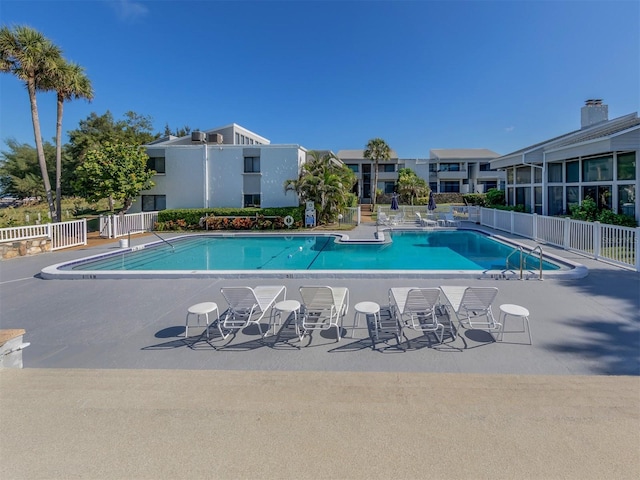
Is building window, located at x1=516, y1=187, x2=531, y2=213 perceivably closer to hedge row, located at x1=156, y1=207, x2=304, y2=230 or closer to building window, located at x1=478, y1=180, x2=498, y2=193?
hedge row, located at x1=156, y1=207, x2=304, y2=230

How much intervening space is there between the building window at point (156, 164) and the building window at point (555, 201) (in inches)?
930

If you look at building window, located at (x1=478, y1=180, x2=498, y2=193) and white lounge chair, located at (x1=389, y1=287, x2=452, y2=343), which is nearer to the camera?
white lounge chair, located at (x1=389, y1=287, x2=452, y2=343)

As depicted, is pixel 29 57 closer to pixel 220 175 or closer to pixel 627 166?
pixel 220 175

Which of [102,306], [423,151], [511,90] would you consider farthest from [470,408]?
[423,151]

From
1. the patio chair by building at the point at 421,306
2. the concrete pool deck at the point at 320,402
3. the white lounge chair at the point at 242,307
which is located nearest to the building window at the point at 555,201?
the concrete pool deck at the point at 320,402

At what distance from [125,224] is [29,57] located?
377 inches

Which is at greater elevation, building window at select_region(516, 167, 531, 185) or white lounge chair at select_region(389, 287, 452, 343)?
building window at select_region(516, 167, 531, 185)

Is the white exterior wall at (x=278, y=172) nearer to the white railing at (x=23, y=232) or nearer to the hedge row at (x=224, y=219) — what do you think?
the hedge row at (x=224, y=219)

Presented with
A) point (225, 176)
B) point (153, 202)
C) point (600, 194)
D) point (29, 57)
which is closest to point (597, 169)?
point (600, 194)

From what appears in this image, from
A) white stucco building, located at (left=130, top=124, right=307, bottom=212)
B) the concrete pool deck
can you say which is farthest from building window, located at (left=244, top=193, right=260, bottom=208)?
the concrete pool deck

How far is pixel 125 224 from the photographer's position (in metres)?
20.5

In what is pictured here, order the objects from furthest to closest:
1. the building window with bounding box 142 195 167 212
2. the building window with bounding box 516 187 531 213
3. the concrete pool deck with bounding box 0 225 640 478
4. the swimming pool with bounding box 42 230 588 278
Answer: the building window with bounding box 142 195 167 212, the building window with bounding box 516 187 531 213, the swimming pool with bounding box 42 230 588 278, the concrete pool deck with bounding box 0 225 640 478

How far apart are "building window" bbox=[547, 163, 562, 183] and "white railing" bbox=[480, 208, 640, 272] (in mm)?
2846

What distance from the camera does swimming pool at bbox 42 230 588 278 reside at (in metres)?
9.89
